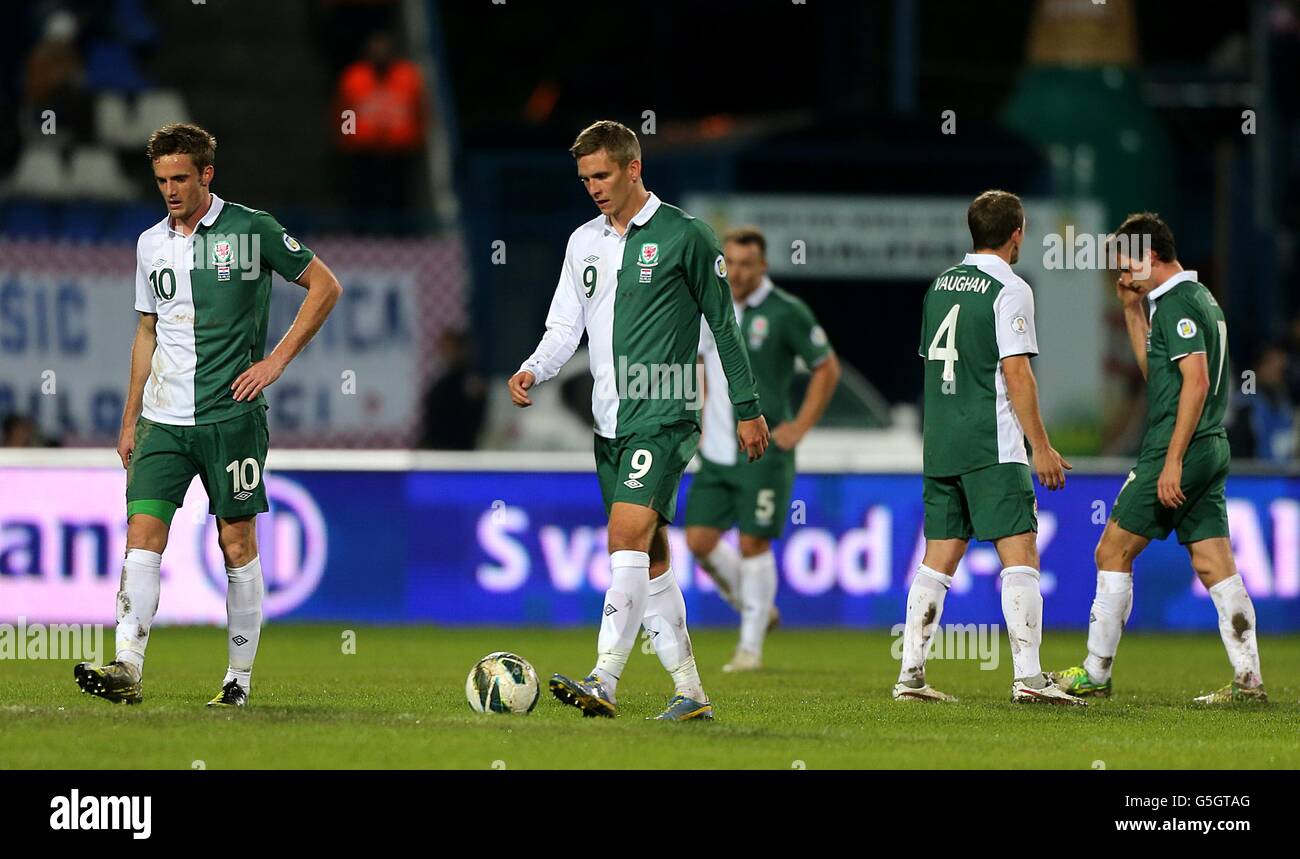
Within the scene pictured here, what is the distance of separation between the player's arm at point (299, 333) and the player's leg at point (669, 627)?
5.10ft

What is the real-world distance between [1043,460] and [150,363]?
3602 millimetres

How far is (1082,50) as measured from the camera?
2698 centimetres

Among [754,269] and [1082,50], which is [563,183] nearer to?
[1082,50]

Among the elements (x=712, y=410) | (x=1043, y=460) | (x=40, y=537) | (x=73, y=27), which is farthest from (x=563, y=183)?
(x=1043, y=460)

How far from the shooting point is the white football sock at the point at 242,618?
343 inches

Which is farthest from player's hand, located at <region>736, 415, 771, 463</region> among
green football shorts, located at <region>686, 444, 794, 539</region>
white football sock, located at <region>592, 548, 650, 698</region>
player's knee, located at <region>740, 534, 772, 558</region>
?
player's knee, located at <region>740, 534, 772, 558</region>

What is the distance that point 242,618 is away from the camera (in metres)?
8.73

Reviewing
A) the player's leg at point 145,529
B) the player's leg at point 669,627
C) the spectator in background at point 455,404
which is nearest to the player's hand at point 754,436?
the player's leg at point 669,627

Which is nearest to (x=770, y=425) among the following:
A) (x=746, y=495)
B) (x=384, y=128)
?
(x=746, y=495)

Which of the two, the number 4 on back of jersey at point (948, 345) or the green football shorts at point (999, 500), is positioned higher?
the number 4 on back of jersey at point (948, 345)

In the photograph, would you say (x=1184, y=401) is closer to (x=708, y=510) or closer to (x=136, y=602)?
(x=708, y=510)

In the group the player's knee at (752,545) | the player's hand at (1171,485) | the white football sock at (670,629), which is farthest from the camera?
the player's knee at (752,545)

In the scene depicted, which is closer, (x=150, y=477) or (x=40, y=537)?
(x=150, y=477)

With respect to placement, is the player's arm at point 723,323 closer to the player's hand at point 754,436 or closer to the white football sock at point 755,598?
the player's hand at point 754,436
